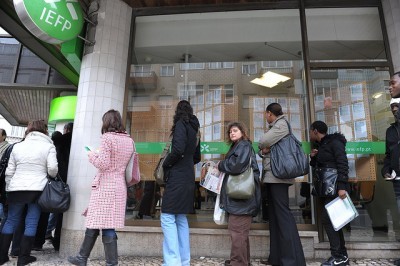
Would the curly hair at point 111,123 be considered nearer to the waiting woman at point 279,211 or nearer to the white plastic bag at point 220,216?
the white plastic bag at point 220,216

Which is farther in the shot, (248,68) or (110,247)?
(248,68)

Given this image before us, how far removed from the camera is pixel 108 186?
2914 millimetres

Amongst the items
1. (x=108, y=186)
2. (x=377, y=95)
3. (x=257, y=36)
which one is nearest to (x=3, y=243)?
(x=108, y=186)

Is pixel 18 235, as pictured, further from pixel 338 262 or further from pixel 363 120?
pixel 363 120

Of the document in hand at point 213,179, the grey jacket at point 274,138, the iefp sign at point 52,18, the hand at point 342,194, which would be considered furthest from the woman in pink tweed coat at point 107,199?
the hand at point 342,194

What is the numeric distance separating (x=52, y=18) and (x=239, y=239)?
347 centimetres

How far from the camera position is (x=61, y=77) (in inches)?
298

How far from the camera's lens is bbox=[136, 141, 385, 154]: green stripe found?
13.8 feet

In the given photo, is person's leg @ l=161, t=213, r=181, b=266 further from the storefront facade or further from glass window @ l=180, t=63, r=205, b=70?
glass window @ l=180, t=63, r=205, b=70

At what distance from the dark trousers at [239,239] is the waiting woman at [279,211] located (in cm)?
38

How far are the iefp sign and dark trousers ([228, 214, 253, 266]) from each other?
10.3 feet

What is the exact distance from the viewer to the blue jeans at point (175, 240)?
2.91 meters

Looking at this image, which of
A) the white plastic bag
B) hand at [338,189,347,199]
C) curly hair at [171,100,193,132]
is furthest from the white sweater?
hand at [338,189,347,199]

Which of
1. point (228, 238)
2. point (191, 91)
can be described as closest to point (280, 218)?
point (228, 238)
